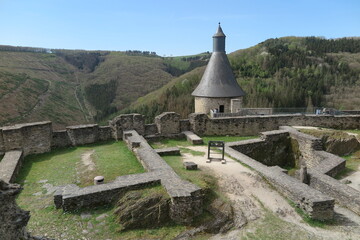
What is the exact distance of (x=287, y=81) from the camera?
49031 mm

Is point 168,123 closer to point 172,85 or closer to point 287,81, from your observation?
point 287,81

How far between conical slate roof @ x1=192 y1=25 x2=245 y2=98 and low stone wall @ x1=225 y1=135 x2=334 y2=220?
11413mm

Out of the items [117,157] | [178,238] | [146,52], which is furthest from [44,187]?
[146,52]

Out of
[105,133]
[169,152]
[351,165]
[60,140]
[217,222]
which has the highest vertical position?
[105,133]

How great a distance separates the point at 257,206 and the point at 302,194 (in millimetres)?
1467

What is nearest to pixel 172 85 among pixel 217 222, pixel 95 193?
pixel 95 193

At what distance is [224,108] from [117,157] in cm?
1202

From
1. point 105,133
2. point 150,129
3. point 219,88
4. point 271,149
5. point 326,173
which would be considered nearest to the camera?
point 326,173

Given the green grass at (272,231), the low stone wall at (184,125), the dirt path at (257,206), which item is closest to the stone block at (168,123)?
the low stone wall at (184,125)

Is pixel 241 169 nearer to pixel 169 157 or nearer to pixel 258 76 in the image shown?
pixel 169 157

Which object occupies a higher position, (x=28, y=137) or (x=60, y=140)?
(x=28, y=137)

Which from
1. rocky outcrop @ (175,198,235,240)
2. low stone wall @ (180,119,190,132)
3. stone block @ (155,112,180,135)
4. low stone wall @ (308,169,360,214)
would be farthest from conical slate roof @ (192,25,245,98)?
rocky outcrop @ (175,198,235,240)

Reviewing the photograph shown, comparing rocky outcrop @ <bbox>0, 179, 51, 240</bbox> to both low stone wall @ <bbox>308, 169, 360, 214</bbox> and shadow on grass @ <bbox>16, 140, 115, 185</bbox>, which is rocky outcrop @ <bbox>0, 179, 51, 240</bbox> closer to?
shadow on grass @ <bbox>16, 140, 115, 185</bbox>

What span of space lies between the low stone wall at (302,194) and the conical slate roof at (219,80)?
449 inches
